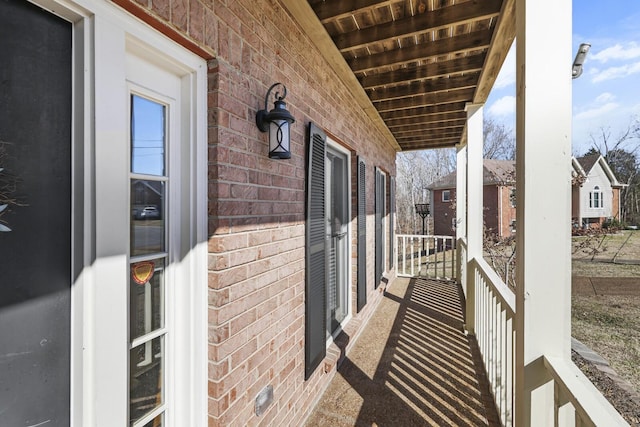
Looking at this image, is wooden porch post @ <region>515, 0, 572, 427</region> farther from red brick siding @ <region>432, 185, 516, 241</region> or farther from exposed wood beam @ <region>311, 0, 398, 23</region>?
red brick siding @ <region>432, 185, 516, 241</region>

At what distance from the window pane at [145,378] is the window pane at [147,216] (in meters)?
0.41

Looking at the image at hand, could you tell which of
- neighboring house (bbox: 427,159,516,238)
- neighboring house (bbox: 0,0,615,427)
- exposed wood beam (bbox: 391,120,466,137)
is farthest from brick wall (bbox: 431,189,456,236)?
neighboring house (bbox: 0,0,615,427)

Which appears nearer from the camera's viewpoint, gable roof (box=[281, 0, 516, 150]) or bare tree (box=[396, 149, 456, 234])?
gable roof (box=[281, 0, 516, 150])

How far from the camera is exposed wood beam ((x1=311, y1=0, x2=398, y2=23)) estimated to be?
1.93 m

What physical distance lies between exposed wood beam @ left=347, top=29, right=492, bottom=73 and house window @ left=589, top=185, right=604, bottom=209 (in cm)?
1923

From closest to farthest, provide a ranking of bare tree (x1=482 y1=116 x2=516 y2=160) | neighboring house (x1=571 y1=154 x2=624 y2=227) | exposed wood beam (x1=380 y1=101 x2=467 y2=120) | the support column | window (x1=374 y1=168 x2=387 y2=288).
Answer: the support column < exposed wood beam (x1=380 y1=101 x2=467 y2=120) < window (x1=374 y1=168 x2=387 y2=288) < neighboring house (x1=571 y1=154 x2=624 y2=227) < bare tree (x1=482 y1=116 x2=516 y2=160)

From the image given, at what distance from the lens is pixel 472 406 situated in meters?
2.38

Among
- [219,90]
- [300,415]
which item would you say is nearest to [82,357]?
[219,90]

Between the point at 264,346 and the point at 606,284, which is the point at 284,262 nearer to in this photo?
the point at 264,346

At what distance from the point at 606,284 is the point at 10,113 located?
11354mm

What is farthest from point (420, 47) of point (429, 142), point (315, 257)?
point (429, 142)

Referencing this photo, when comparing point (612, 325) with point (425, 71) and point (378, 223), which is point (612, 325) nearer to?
point (378, 223)

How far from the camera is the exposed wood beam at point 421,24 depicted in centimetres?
202

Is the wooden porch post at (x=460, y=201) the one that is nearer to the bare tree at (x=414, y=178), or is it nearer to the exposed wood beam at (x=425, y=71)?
the exposed wood beam at (x=425, y=71)
